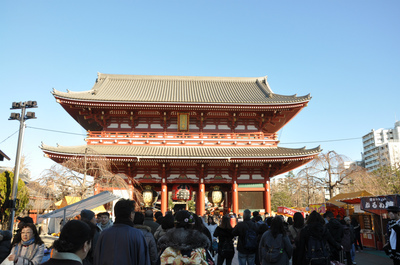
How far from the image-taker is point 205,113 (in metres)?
21.0

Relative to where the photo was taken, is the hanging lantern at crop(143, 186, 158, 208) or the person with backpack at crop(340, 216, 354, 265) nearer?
the person with backpack at crop(340, 216, 354, 265)

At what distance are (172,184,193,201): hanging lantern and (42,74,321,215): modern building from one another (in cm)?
8

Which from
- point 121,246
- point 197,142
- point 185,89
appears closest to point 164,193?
point 197,142

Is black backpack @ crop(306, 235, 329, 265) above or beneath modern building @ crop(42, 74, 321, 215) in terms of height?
beneath

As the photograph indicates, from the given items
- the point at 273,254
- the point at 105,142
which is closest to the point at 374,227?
the point at 273,254

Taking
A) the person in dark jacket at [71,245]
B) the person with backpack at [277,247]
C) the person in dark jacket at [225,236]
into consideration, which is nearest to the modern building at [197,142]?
the person in dark jacket at [225,236]

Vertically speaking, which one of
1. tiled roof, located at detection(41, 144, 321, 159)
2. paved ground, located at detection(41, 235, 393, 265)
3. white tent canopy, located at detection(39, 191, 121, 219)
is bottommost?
paved ground, located at detection(41, 235, 393, 265)

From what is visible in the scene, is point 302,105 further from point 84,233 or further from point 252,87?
point 84,233

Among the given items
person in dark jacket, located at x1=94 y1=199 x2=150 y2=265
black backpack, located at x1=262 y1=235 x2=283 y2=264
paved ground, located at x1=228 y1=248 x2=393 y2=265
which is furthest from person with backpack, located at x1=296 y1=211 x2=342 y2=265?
paved ground, located at x1=228 y1=248 x2=393 y2=265

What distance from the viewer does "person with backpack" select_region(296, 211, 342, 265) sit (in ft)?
18.5

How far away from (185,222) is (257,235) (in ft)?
12.6

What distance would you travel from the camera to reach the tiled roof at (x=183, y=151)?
1794cm

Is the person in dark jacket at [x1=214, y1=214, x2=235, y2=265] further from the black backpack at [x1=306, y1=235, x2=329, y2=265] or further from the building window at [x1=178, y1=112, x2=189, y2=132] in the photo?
the building window at [x1=178, y1=112, x2=189, y2=132]

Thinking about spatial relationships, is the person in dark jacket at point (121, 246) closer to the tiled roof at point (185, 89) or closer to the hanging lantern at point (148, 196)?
the hanging lantern at point (148, 196)
